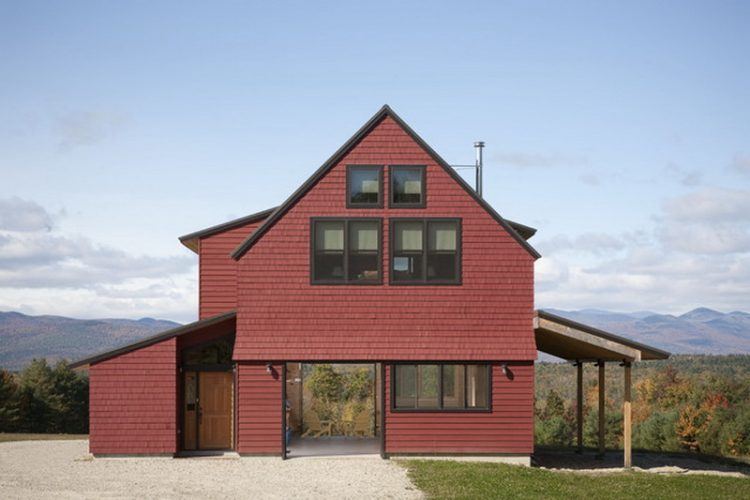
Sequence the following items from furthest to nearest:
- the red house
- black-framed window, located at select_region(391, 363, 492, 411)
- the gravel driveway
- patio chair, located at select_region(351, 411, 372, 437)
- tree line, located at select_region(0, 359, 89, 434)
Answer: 1. tree line, located at select_region(0, 359, 89, 434)
2. patio chair, located at select_region(351, 411, 372, 437)
3. black-framed window, located at select_region(391, 363, 492, 411)
4. the red house
5. the gravel driveway

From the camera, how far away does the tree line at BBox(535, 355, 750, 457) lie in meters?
41.2

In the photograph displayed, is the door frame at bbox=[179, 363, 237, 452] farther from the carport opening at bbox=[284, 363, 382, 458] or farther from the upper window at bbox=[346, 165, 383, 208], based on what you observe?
the upper window at bbox=[346, 165, 383, 208]

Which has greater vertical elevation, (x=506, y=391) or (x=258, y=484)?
(x=506, y=391)

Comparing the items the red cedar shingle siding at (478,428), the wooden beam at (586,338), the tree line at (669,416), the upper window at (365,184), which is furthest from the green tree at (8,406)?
the wooden beam at (586,338)

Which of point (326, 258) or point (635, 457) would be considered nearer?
point (326, 258)

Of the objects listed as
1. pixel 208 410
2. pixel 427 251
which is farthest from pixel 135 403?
pixel 427 251

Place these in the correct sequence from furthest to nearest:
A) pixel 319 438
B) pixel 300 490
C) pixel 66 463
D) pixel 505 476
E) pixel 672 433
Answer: pixel 672 433
pixel 319 438
pixel 66 463
pixel 505 476
pixel 300 490

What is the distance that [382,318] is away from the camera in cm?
2119

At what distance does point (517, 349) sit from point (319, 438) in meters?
6.60

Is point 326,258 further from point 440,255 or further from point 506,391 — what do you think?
point 506,391

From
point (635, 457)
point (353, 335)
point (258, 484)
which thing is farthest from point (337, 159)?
point (635, 457)

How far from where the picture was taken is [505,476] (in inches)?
731

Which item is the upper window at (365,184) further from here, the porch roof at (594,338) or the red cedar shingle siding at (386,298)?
the porch roof at (594,338)

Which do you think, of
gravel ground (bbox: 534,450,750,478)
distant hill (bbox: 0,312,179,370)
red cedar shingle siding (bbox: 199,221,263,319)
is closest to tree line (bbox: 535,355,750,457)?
gravel ground (bbox: 534,450,750,478)
